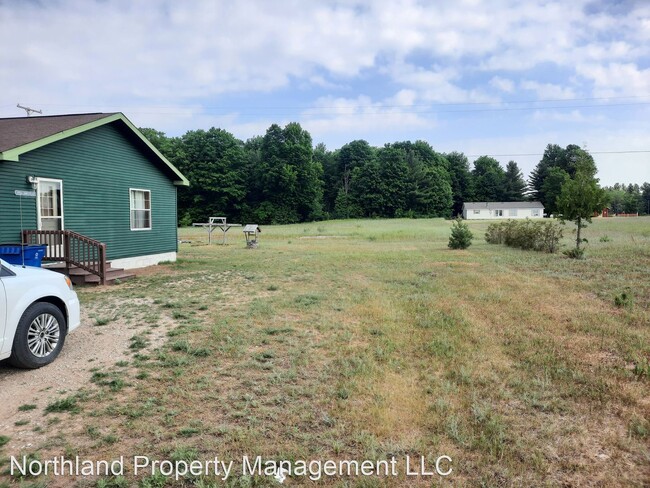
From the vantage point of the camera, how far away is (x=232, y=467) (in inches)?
109

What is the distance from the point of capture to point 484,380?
4207mm

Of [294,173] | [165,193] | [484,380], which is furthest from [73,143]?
[294,173]

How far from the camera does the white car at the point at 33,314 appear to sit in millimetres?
4156

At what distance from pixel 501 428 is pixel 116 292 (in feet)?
27.5

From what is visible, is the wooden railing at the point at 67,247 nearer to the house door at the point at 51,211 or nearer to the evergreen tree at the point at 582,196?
the house door at the point at 51,211

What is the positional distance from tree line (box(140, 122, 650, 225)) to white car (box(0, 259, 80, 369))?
172 feet

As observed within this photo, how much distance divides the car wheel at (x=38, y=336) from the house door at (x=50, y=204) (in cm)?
658

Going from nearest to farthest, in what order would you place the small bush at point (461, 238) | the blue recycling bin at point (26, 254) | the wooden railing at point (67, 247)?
the blue recycling bin at point (26, 254) → the wooden railing at point (67, 247) → the small bush at point (461, 238)

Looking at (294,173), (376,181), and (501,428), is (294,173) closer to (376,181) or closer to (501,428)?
(376,181)

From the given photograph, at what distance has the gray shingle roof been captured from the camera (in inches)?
366

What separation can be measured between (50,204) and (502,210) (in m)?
72.6

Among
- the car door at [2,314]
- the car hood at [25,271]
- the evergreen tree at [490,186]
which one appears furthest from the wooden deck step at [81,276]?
the evergreen tree at [490,186]

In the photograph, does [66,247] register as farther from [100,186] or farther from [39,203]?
[100,186]

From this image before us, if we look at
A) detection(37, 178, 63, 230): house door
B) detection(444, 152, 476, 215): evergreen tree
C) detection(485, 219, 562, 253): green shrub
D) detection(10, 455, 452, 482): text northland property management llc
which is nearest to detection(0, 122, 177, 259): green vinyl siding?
detection(37, 178, 63, 230): house door
